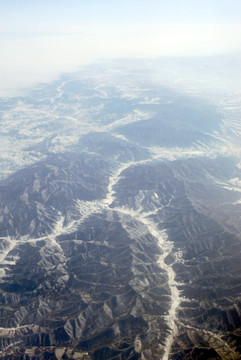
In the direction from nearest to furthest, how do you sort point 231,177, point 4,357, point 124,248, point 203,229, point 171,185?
point 4,357 < point 124,248 < point 203,229 < point 171,185 < point 231,177

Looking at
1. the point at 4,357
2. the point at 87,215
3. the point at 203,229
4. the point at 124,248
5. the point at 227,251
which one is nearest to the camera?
the point at 4,357

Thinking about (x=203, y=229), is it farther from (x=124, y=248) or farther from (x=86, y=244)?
(x=86, y=244)

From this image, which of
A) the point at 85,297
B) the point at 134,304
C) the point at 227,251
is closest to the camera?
the point at 134,304

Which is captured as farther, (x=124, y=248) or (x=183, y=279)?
(x=124, y=248)

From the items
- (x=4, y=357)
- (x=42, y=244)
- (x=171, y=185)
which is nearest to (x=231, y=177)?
(x=171, y=185)

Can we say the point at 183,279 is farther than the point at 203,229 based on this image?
No

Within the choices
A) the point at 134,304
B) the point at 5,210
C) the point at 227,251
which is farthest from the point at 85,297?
the point at 5,210

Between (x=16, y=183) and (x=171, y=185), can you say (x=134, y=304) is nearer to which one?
(x=171, y=185)

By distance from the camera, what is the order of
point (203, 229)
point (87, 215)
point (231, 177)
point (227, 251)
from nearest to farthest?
point (227, 251) < point (203, 229) < point (87, 215) < point (231, 177)

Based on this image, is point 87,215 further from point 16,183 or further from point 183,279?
point 183,279
